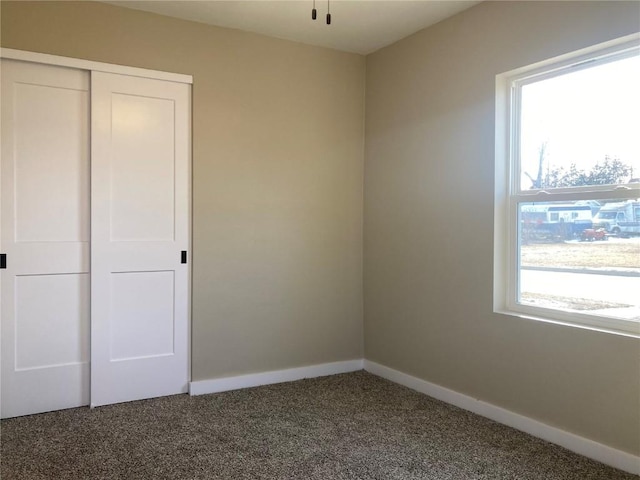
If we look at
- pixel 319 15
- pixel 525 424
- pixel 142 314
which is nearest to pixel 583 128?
pixel 525 424

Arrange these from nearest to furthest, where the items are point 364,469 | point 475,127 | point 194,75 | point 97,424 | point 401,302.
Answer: point 364,469, point 97,424, point 475,127, point 194,75, point 401,302

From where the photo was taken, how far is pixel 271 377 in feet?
12.6

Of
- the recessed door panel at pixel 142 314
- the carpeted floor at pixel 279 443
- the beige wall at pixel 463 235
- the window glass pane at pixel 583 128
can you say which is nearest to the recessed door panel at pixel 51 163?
the recessed door panel at pixel 142 314

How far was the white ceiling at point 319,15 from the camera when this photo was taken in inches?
128

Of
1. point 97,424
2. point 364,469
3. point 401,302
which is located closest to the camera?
point 364,469

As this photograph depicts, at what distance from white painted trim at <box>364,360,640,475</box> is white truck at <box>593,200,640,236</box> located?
43.3 inches

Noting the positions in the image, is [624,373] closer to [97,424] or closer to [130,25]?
[97,424]

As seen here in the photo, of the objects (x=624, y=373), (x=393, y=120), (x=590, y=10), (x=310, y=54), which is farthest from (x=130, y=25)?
(x=624, y=373)

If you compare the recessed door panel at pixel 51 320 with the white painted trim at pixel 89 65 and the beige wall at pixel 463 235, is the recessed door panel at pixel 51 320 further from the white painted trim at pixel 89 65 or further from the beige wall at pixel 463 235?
the beige wall at pixel 463 235

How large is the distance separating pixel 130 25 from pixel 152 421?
8.42ft

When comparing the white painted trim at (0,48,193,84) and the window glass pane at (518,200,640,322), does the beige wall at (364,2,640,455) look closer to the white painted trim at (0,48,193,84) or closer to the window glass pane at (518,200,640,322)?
the window glass pane at (518,200,640,322)

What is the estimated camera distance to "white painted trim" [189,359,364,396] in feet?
11.8

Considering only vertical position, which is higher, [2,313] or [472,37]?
[472,37]

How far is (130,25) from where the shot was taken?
3346mm
